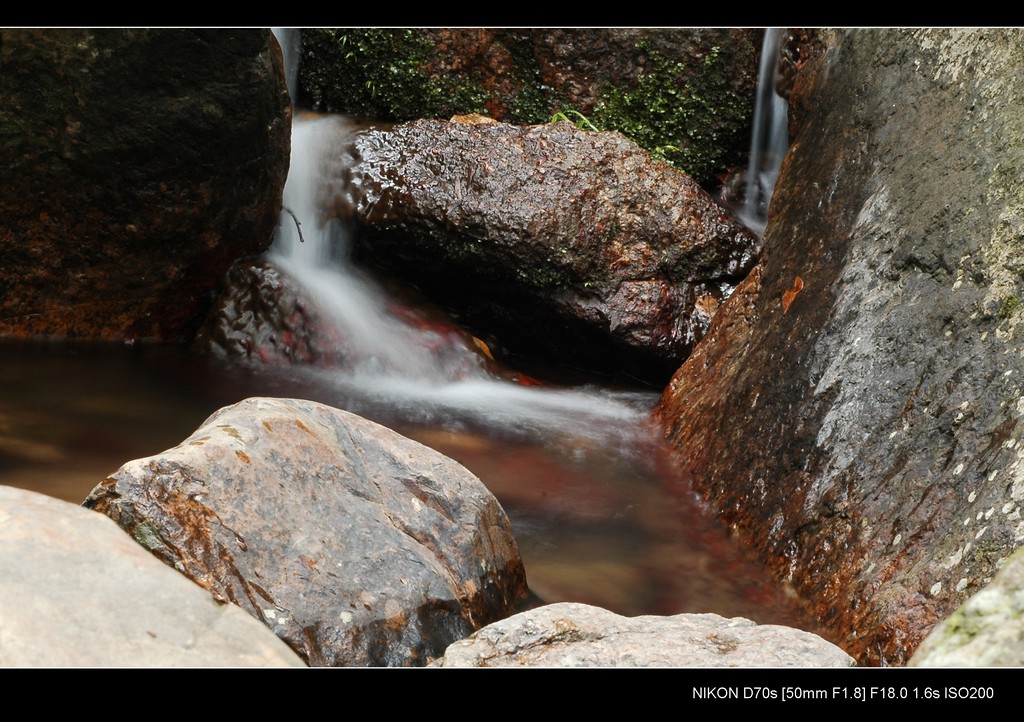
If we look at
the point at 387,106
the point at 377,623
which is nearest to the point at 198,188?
the point at 387,106

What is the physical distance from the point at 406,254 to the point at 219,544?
454 centimetres

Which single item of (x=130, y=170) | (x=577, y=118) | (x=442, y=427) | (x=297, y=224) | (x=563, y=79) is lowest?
(x=442, y=427)

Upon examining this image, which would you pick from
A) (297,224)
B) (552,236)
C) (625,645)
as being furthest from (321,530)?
(297,224)

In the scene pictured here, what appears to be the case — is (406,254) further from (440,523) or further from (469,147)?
(440,523)

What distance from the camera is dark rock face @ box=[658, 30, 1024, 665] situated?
9.50ft

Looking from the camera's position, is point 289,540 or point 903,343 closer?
point 289,540

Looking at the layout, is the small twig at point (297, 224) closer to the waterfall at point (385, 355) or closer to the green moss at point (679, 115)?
the waterfall at point (385, 355)

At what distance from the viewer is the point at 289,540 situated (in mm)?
2668

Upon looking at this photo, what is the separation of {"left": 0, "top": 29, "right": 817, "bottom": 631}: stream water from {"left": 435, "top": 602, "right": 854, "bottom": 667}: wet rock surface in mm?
1019

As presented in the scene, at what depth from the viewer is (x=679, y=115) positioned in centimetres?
882

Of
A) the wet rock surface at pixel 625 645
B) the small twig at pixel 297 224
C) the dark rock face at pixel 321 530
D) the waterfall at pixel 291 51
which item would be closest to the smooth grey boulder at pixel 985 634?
the wet rock surface at pixel 625 645

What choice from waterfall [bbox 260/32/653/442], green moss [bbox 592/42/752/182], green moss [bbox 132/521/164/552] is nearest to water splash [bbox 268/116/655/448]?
waterfall [bbox 260/32/653/442]

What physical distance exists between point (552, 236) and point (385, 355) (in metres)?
1.44

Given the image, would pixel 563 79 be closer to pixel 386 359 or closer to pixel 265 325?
pixel 386 359
